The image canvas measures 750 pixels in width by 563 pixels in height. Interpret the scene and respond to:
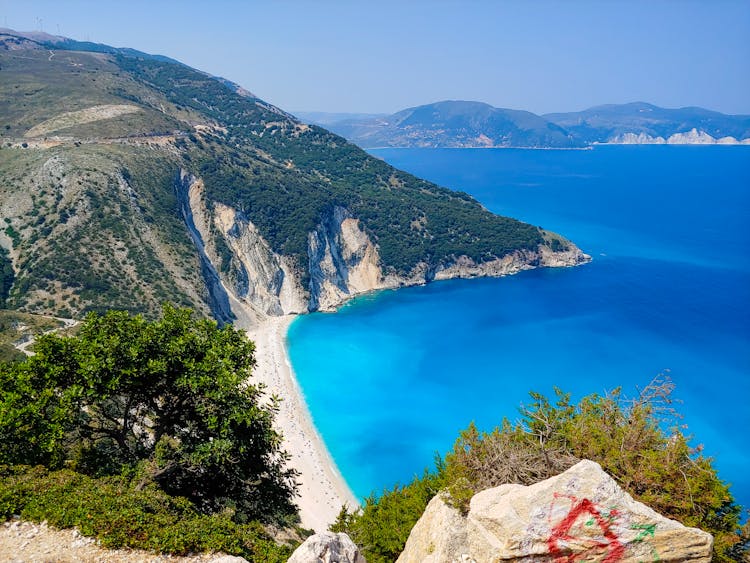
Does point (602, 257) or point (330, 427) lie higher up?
point (602, 257)

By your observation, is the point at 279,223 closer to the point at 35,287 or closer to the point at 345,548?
the point at 35,287

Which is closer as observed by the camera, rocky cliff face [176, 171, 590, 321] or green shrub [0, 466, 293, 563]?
green shrub [0, 466, 293, 563]

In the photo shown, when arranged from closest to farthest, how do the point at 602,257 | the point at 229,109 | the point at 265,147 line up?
the point at 602,257 < the point at 265,147 < the point at 229,109

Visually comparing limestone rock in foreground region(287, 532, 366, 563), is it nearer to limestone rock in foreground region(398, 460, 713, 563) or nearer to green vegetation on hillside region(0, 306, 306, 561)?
green vegetation on hillside region(0, 306, 306, 561)

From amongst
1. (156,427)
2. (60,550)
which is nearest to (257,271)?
(156,427)

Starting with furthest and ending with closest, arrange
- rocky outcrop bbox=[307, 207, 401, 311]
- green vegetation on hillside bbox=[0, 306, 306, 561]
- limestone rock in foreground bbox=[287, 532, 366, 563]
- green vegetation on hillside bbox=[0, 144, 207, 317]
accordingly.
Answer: rocky outcrop bbox=[307, 207, 401, 311] < green vegetation on hillside bbox=[0, 144, 207, 317] < green vegetation on hillside bbox=[0, 306, 306, 561] < limestone rock in foreground bbox=[287, 532, 366, 563]

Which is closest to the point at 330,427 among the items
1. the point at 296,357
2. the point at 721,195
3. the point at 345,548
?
the point at 296,357

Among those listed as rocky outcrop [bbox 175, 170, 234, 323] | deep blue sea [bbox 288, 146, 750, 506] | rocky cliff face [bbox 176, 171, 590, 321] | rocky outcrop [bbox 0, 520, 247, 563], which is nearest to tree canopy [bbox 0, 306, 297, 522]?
rocky outcrop [bbox 0, 520, 247, 563]

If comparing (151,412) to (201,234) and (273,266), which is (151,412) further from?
(201,234)
